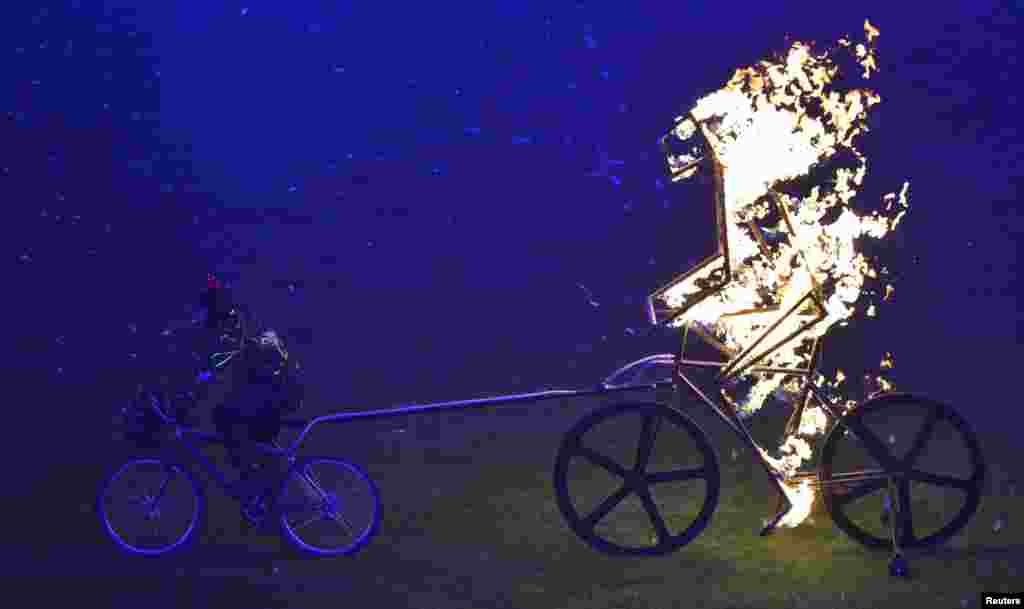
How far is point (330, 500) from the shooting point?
5.54m

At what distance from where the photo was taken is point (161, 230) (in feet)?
27.0

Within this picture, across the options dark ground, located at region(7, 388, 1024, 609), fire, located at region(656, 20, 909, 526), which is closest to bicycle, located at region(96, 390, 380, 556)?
dark ground, located at region(7, 388, 1024, 609)

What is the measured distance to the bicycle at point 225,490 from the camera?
5520 millimetres

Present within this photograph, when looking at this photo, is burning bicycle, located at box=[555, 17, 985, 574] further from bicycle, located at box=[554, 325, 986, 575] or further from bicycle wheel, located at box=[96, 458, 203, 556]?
bicycle wheel, located at box=[96, 458, 203, 556]

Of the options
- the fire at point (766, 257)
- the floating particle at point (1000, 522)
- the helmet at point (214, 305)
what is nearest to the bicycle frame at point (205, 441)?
the helmet at point (214, 305)

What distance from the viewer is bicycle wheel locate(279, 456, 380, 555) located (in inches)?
217

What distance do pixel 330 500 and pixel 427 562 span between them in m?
0.69

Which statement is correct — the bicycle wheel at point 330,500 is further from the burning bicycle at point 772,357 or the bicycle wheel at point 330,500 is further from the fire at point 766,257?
the fire at point 766,257

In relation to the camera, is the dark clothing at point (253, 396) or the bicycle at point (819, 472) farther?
the dark clothing at point (253, 396)

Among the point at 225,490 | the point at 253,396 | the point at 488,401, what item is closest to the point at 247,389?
the point at 253,396

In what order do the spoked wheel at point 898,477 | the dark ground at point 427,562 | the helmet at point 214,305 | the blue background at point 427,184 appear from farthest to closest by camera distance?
the blue background at point 427,184 → the helmet at point 214,305 → the spoked wheel at point 898,477 → the dark ground at point 427,562

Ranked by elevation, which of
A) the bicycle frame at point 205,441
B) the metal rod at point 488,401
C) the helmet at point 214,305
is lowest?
the bicycle frame at point 205,441

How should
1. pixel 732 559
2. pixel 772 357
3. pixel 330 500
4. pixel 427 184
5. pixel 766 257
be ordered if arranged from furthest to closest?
pixel 427 184 → pixel 772 357 → pixel 330 500 → pixel 766 257 → pixel 732 559

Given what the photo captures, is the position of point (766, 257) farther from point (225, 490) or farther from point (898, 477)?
point (225, 490)
